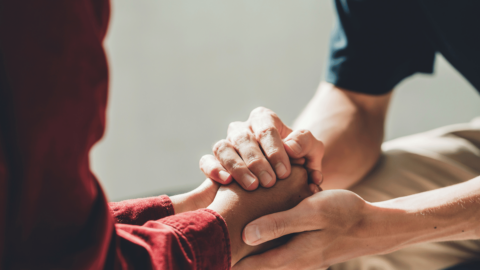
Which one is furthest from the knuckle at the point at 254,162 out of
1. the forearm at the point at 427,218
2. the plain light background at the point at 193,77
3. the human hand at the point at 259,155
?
the plain light background at the point at 193,77

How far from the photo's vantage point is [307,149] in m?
0.72

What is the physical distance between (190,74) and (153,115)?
0.26m

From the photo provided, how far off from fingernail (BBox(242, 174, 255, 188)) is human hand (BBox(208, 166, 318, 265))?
15 millimetres

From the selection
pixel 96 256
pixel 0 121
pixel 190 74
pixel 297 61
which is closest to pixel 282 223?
pixel 96 256

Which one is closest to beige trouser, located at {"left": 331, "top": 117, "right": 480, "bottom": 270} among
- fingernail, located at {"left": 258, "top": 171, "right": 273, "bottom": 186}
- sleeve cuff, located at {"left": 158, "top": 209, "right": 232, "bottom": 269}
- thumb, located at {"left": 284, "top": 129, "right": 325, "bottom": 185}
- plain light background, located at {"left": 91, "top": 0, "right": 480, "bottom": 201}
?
thumb, located at {"left": 284, "top": 129, "right": 325, "bottom": 185}

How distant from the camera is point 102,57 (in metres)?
0.32

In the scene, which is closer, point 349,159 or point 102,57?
point 102,57

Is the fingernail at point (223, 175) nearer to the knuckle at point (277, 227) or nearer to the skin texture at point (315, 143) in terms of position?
the skin texture at point (315, 143)

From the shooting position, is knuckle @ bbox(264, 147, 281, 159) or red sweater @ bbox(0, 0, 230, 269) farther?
knuckle @ bbox(264, 147, 281, 159)

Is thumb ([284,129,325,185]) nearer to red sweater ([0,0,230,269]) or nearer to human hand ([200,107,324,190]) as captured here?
human hand ([200,107,324,190])

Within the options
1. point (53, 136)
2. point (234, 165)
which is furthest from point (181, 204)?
point (53, 136)

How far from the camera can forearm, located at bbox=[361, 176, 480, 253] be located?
2.02ft

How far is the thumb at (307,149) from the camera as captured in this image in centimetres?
70

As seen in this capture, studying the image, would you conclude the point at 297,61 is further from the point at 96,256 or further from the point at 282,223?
the point at 96,256
